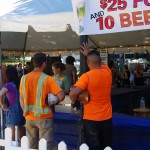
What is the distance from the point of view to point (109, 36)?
36.2 ft

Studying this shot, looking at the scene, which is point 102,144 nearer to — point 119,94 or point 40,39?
Result: point 119,94

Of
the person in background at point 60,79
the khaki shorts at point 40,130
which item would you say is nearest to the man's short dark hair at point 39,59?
the khaki shorts at point 40,130

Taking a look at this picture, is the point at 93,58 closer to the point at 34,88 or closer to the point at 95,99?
the point at 95,99

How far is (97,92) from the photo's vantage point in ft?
12.5

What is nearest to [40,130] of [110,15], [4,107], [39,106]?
[39,106]

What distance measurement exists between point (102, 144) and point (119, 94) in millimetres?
3516

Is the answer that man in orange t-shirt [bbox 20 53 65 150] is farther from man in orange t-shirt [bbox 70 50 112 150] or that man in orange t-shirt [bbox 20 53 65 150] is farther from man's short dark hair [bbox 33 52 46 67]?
man in orange t-shirt [bbox 70 50 112 150]

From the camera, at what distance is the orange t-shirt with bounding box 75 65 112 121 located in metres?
3.75

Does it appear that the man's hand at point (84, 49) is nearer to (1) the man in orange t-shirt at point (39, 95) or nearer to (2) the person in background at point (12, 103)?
(1) the man in orange t-shirt at point (39, 95)

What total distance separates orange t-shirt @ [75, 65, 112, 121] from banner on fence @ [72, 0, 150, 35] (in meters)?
0.51

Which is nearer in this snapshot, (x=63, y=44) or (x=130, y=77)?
(x=63, y=44)

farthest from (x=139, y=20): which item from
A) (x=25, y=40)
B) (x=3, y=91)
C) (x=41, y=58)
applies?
(x=25, y=40)

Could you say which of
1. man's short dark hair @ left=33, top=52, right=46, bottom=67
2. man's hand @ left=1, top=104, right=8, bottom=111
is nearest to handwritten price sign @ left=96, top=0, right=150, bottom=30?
man's short dark hair @ left=33, top=52, right=46, bottom=67

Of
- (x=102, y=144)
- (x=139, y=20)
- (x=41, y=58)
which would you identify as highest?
(x=139, y=20)
